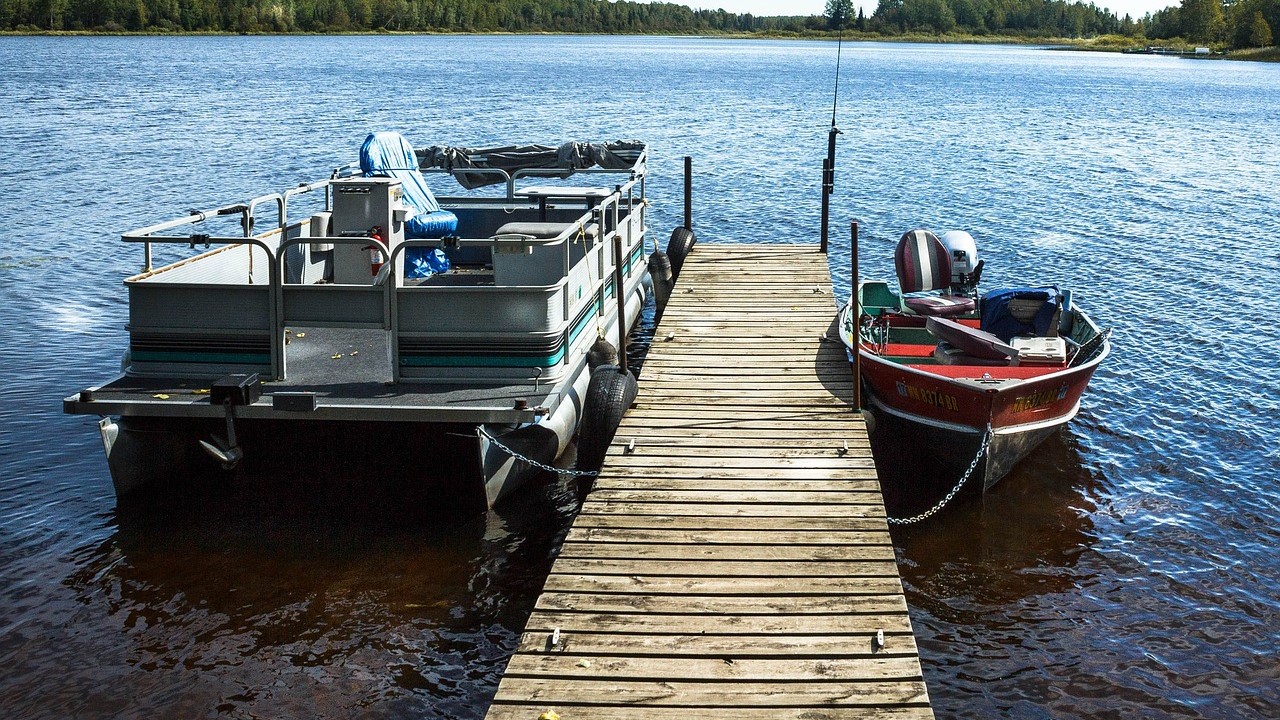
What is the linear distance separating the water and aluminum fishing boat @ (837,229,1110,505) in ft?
2.53

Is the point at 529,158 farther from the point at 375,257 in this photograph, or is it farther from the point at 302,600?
the point at 302,600

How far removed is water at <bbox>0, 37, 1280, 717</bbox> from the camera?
8.80 metres

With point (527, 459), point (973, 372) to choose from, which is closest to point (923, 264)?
point (973, 372)

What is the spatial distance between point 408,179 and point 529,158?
3.14 meters

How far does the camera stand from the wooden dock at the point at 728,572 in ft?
22.0

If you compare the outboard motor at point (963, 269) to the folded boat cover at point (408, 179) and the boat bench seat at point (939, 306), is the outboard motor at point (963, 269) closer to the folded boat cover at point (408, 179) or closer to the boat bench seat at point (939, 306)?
the boat bench seat at point (939, 306)

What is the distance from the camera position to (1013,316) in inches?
542

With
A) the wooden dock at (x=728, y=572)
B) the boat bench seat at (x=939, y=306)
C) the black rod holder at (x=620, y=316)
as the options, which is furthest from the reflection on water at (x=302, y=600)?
the boat bench seat at (x=939, y=306)

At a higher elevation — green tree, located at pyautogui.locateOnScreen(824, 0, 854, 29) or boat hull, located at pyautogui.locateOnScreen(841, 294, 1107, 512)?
green tree, located at pyautogui.locateOnScreen(824, 0, 854, 29)

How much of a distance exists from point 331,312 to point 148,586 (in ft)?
9.39

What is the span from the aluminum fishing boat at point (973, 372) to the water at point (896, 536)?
2.53ft

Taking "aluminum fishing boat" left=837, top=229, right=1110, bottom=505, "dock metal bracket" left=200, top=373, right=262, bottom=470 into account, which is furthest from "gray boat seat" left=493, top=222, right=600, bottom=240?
"dock metal bracket" left=200, top=373, right=262, bottom=470

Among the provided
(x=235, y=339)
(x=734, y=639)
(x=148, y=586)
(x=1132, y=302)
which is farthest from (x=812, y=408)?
(x=1132, y=302)

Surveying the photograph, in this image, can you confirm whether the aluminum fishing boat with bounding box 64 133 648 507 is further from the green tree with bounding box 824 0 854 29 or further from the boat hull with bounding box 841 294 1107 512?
the green tree with bounding box 824 0 854 29
